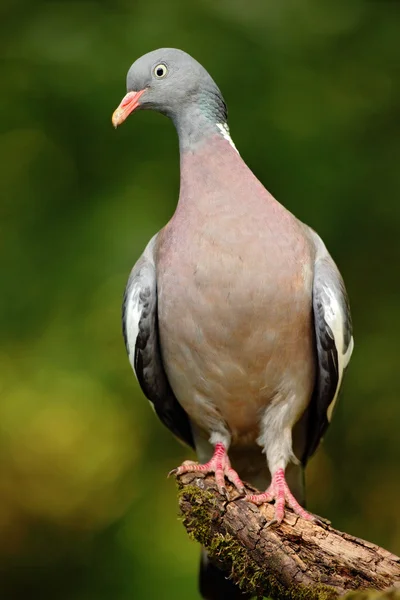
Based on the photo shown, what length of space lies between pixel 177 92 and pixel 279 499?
5.05 ft

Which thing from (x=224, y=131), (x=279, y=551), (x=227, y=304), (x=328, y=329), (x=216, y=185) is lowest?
(x=279, y=551)

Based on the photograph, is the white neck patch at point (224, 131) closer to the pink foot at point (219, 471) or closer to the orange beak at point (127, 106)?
the orange beak at point (127, 106)

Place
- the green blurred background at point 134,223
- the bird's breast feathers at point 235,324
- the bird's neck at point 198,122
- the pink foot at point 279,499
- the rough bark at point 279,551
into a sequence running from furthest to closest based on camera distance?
the green blurred background at point 134,223 → the bird's neck at point 198,122 → the bird's breast feathers at point 235,324 → the pink foot at point 279,499 → the rough bark at point 279,551

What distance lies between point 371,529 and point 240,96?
2477mm

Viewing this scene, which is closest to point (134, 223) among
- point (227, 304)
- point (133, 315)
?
point (133, 315)

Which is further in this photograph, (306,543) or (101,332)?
(101,332)

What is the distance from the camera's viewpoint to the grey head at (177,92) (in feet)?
10.7

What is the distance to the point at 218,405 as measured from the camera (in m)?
3.27

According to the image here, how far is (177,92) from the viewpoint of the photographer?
10.7 feet

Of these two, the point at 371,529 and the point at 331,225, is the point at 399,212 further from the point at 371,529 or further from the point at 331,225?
the point at 371,529

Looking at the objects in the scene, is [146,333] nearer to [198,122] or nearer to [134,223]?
[198,122]

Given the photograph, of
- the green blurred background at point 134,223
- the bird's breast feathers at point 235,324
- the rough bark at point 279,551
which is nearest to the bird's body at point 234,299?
the bird's breast feathers at point 235,324

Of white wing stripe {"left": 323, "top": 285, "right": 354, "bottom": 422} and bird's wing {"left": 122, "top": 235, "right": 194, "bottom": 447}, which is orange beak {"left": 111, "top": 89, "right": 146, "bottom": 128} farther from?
white wing stripe {"left": 323, "top": 285, "right": 354, "bottom": 422}

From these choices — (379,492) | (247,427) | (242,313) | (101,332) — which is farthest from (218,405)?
(379,492)
